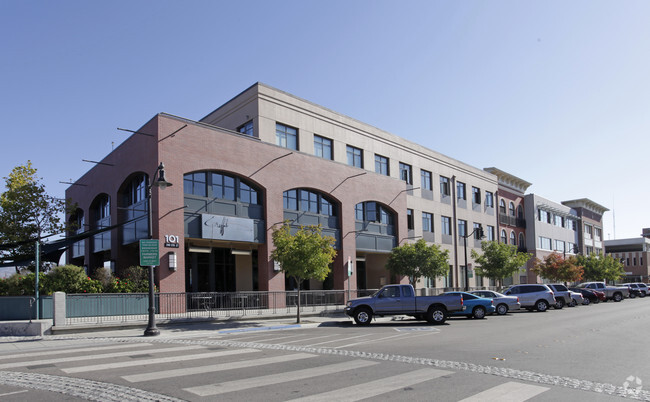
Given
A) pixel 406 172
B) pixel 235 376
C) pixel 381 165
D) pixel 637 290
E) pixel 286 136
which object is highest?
pixel 286 136

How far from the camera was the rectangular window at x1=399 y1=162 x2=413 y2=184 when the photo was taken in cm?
4200

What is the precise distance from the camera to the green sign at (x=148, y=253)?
17.9 metres

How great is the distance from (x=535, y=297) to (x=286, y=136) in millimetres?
18284

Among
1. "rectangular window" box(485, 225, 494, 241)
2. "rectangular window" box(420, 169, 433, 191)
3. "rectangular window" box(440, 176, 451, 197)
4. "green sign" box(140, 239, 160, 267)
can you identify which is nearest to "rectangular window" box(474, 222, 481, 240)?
"rectangular window" box(485, 225, 494, 241)

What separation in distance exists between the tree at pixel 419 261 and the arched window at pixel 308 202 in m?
5.22

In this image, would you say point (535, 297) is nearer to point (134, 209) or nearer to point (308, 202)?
point (308, 202)

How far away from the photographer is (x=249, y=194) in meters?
27.8

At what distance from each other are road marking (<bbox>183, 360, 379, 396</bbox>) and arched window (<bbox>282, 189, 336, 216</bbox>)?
19528 mm

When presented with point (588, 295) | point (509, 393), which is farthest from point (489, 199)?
point (509, 393)

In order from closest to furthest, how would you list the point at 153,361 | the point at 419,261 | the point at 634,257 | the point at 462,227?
1. the point at 153,361
2. the point at 419,261
3. the point at 462,227
4. the point at 634,257

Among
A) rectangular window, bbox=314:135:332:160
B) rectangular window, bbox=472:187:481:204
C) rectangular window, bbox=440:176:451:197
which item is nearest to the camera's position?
rectangular window, bbox=314:135:332:160

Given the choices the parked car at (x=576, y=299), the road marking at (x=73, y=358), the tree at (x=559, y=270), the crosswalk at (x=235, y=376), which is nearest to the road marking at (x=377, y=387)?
the crosswalk at (x=235, y=376)

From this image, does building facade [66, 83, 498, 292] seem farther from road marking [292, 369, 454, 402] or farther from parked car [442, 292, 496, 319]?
road marking [292, 369, 454, 402]

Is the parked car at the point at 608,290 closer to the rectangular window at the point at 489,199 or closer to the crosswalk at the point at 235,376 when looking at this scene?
the rectangular window at the point at 489,199
